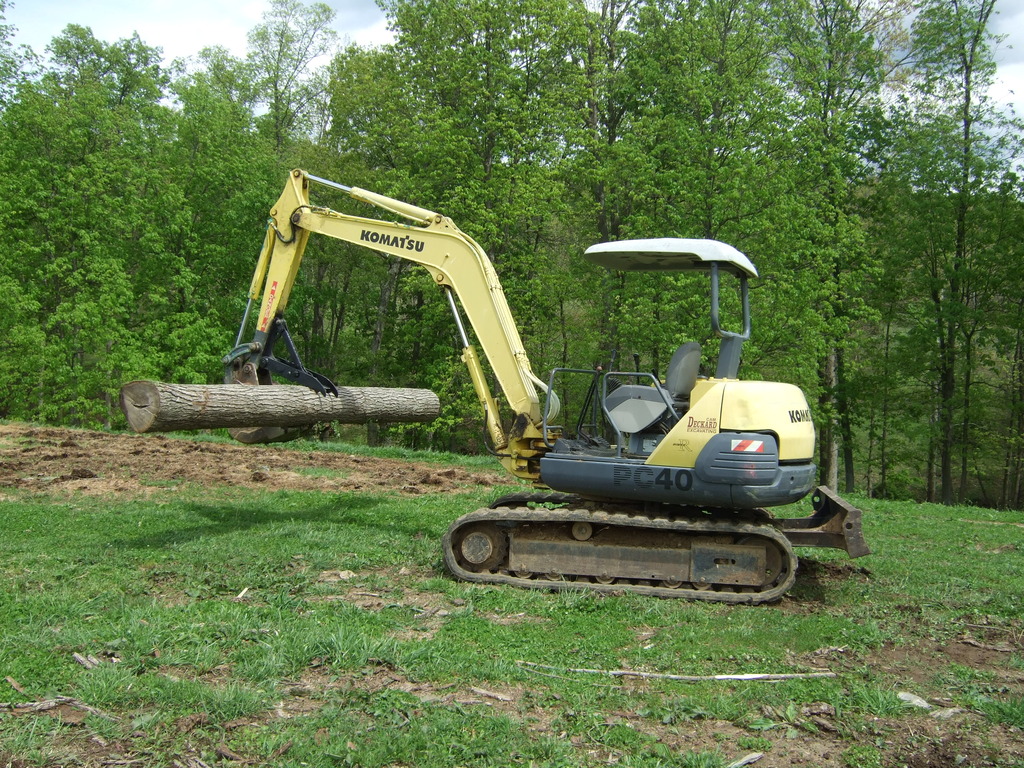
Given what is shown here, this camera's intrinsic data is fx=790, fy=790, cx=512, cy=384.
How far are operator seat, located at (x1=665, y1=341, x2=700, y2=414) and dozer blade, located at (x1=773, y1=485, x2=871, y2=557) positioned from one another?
150 centimetres

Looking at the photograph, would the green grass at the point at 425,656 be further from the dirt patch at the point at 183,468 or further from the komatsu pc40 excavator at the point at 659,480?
the dirt patch at the point at 183,468

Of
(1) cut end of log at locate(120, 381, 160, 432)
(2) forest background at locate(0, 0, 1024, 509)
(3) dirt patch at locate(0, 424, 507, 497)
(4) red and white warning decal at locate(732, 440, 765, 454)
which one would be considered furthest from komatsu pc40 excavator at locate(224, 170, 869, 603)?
(2) forest background at locate(0, 0, 1024, 509)

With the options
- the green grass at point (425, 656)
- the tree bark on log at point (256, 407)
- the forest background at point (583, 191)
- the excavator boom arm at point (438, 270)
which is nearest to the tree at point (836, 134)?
the forest background at point (583, 191)

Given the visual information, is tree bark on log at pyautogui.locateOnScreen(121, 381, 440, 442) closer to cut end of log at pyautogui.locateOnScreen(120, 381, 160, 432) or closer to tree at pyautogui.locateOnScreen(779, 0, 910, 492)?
cut end of log at pyautogui.locateOnScreen(120, 381, 160, 432)

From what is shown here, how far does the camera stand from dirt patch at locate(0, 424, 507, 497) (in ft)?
36.2

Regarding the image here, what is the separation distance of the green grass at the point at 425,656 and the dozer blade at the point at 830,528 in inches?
18.7

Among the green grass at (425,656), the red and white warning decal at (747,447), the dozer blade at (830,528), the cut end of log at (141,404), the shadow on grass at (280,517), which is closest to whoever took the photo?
the green grass at (425,656)

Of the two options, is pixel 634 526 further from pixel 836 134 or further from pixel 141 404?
pixel 836 134

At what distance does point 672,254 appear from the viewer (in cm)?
734

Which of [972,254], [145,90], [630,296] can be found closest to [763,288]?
[630,296]

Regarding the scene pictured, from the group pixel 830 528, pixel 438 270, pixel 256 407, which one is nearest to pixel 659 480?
pixel 830 528

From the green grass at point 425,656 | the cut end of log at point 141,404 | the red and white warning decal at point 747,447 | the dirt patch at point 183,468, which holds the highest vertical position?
the cut end of log at point 141,404

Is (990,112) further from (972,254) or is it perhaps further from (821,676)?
(821,676)

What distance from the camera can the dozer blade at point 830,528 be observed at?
7230 millimetres
